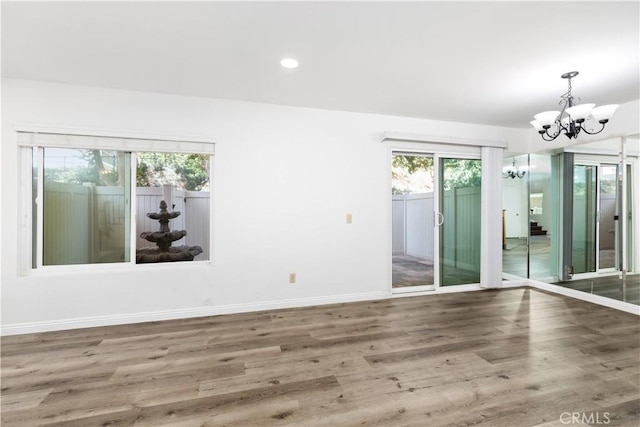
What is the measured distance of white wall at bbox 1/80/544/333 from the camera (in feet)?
9.41

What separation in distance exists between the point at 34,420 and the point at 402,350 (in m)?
2.44

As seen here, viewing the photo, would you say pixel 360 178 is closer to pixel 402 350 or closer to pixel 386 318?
pixel 386 318

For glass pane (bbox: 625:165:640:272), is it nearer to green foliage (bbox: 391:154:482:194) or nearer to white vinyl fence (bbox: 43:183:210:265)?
green foliage (bbox: 391:154:482:194)

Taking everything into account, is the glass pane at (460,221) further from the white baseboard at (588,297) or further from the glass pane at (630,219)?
the glass pane at (630,219)

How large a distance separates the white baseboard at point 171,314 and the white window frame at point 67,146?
50cm

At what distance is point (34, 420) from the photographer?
1670 mm

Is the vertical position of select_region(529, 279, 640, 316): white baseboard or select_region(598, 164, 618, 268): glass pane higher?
select_region(598, 164, 618, 268): glass pane

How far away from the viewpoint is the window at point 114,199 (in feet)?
9.74

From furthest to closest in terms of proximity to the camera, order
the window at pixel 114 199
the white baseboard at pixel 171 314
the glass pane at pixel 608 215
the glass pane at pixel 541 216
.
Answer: the glass pane at pixel 541 216 → the glass pane at pixel 608 215 → the window at pixel 114 199 → the white baseboard at pixel 171 314

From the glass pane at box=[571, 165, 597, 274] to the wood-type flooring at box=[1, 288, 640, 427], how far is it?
1172 mm

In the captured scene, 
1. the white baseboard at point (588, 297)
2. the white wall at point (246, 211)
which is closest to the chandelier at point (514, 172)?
the white wall at point (246, 211)

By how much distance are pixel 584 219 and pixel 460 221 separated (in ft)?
5.39

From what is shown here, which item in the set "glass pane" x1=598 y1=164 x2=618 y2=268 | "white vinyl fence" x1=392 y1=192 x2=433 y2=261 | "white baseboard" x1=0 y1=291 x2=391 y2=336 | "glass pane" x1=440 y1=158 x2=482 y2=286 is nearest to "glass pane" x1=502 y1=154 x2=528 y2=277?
"glass pane" x1=440 y1=158 x2=482 y2=286

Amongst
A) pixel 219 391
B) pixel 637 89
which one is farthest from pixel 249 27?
pixel 637 89
